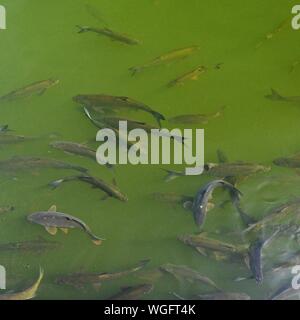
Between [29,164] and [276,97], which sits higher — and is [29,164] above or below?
below

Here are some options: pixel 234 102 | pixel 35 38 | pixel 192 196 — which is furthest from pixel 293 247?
pixel 35 38

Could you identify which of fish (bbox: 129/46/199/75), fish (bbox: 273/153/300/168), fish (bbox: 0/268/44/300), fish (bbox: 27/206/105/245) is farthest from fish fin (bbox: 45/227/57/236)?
fish (bbox: 273/153/300/168)

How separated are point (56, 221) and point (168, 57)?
0.73 meters

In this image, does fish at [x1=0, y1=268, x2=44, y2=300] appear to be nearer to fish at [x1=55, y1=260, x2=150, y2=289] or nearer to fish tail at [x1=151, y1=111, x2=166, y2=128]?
fish at [x1=55, y1=260, x2=150, y2=289]

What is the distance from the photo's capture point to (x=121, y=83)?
5.62 feet

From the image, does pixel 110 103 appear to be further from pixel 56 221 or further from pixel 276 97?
pixel 276 97

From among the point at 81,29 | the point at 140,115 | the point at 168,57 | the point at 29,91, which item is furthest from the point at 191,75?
the point at 29,91

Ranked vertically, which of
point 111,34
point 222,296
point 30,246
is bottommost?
point 222,296

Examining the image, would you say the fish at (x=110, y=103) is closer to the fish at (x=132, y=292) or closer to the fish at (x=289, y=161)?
the fish at (x=289, y=161)

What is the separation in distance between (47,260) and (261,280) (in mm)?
803

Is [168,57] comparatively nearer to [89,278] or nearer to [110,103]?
[110,103]

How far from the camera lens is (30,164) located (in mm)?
1695

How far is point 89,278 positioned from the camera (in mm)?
1700

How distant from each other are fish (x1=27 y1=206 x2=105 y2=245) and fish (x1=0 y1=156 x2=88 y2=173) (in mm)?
Answer: 158
